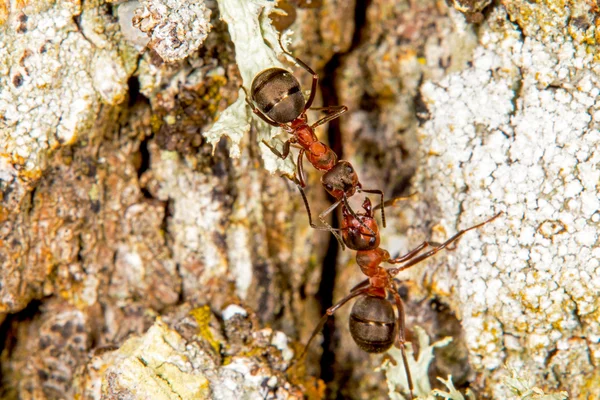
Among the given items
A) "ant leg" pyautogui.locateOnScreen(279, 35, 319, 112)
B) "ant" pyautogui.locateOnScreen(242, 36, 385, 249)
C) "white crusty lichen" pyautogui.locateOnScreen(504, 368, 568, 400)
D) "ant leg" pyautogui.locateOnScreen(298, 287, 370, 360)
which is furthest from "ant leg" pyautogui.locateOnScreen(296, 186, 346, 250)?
"white crusty lichen" pyautogui.locateOnScreen(504, 368, 568, 400)

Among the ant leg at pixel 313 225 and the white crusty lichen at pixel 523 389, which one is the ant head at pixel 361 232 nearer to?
the ant leg at pixel 313 225

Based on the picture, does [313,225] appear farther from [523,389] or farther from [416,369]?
[523,389]

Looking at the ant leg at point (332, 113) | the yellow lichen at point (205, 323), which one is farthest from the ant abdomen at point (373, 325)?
the ant leg at point (332, 113)

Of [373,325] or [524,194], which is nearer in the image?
[524,194]

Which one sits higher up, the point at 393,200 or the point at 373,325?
the point at 393,200

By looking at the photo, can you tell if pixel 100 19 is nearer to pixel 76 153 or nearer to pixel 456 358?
pixel 76 153

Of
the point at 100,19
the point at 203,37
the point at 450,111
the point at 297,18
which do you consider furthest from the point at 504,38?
the point at 100,19

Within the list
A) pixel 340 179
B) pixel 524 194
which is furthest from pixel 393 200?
pixel 524 194
